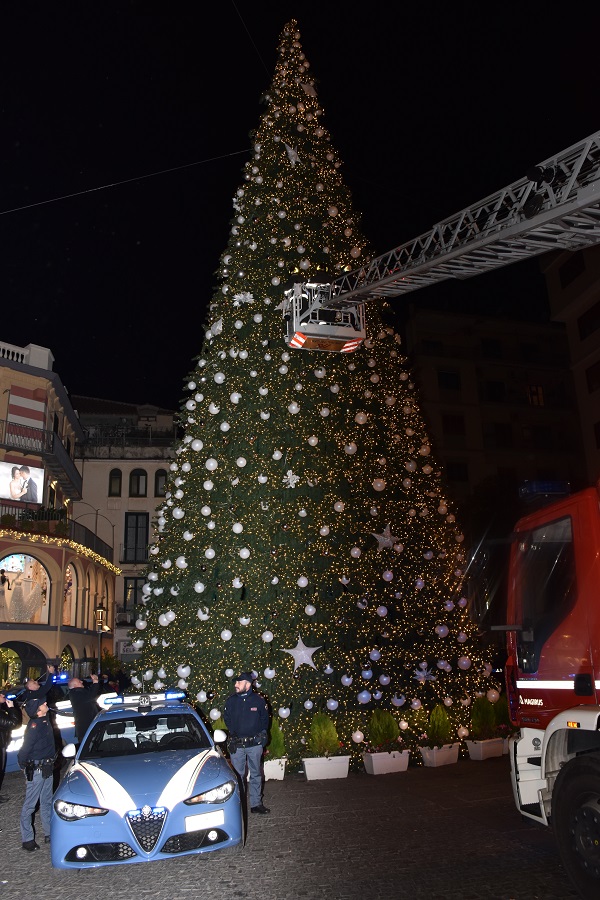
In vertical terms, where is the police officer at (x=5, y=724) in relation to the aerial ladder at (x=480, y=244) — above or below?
below

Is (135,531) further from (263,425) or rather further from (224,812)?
(224,812)

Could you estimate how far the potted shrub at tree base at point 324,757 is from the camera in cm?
1070

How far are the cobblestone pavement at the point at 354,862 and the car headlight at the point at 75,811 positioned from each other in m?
0.58

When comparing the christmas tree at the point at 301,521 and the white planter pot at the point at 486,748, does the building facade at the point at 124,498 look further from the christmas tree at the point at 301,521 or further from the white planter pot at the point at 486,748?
the white planter pot at the point at 486,748

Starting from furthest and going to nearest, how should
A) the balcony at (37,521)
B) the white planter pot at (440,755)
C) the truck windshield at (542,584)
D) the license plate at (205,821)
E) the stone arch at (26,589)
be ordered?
the stone arch at (26,589) < the balcony at (37,521) < the white planter pot at (440,755) < the license plate at (205,821) < the truck windshield at (542,584)

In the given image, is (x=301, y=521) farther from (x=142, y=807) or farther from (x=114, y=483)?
(x=114, y=483)

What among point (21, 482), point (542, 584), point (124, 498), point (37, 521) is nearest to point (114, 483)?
point (124, 498)

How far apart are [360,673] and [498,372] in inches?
1416

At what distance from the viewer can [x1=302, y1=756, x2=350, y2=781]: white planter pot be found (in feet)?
35.1

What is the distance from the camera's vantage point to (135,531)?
4634 cm

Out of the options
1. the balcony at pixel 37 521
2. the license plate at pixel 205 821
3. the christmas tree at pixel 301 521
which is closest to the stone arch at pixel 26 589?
the balcony at pixel 37 521

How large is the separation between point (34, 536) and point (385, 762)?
2168 cm

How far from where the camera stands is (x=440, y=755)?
37.3 feet

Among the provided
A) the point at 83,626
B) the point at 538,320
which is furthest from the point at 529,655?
the point at 538,320
